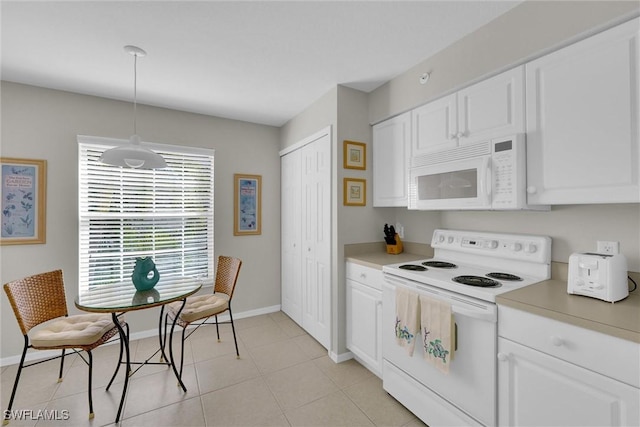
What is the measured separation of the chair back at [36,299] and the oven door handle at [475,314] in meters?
2.74

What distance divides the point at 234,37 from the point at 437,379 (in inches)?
102

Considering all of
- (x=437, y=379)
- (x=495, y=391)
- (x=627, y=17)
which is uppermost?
(x=627, y=17)

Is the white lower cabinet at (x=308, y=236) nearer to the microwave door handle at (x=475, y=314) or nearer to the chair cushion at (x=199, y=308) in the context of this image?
the chair cushion at (x=199, y=308)

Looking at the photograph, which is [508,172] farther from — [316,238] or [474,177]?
[316,238]

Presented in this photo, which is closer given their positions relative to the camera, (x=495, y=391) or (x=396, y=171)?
(x=495, y=391)

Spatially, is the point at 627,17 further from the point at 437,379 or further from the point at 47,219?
the point at 47,219

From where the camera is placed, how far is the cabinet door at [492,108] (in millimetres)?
1595

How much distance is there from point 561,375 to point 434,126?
166 cm

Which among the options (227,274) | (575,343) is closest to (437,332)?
(575,343)

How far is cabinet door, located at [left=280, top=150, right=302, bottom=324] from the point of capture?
3.26 m

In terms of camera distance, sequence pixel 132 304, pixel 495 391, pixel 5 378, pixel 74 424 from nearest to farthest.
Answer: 1. pixel 495 391
2. pixel 74 424
3. pixel 132 304
4. pixel 5 378

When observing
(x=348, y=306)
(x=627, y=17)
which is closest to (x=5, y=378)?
(x=348, y=306)

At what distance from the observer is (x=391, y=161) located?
97.2 inches

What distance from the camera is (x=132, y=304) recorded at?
185 centimetres
